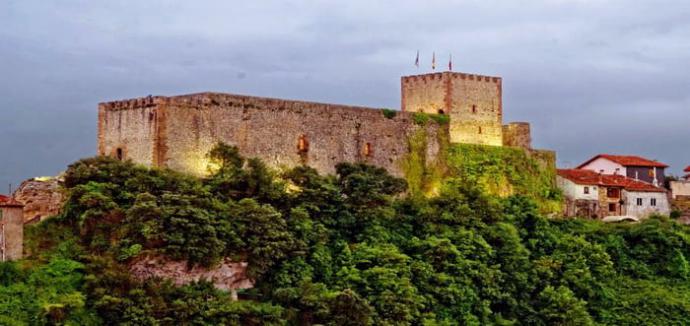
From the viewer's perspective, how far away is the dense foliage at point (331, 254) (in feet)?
117

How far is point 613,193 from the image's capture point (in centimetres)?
5612

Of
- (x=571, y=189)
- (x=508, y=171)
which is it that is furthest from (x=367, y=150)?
(x=571, y=189)

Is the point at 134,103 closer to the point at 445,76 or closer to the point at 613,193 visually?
the point at 445,76

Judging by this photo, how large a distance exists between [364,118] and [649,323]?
41.0ft

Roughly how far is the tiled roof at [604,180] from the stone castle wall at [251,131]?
9.64m

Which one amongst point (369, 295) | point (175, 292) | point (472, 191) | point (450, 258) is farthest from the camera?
point (472, 191)

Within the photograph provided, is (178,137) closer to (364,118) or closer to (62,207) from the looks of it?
(62,207)

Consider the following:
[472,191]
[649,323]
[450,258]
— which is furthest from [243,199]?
[649,323]

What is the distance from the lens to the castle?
4238 centimetres

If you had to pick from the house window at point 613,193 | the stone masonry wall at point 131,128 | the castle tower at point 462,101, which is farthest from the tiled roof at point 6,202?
the house window at point 613,193

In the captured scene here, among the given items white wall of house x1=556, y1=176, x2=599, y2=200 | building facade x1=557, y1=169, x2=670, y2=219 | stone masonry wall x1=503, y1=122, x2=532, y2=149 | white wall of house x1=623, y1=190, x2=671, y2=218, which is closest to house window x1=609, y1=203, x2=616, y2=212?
building facade x1=557, y1=169, x2=670, y2=219

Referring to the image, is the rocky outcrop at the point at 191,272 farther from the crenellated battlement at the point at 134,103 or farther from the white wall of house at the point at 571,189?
the white wall of house at the point at 571,189

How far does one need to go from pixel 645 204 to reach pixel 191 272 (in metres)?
26.4

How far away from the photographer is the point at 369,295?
39875 mm
